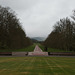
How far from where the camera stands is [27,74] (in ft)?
39.0

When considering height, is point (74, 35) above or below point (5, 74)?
above

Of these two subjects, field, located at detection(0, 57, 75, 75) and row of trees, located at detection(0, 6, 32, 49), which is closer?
field, located at detection(0, 57, 75, 75)

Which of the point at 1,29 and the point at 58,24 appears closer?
the point at 1,29

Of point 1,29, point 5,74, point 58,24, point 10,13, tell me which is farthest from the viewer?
point 58,24

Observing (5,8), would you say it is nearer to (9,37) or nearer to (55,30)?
(9,37)

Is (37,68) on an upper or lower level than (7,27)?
lower

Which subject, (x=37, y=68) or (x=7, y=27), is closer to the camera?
(x=37, y=68)

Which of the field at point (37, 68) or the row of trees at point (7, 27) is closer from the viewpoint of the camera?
the field at point (37, 68)

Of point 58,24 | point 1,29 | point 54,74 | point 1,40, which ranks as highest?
point 58,24

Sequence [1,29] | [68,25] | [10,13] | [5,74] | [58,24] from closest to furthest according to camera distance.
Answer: [5,74], [1,29], [10,13], [68,25], [58,24]

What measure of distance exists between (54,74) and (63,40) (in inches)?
1824

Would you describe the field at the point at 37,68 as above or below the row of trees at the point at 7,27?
below

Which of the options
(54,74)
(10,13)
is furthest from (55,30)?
(54,74)

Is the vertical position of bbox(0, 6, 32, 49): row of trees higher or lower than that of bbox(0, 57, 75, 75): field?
higher
